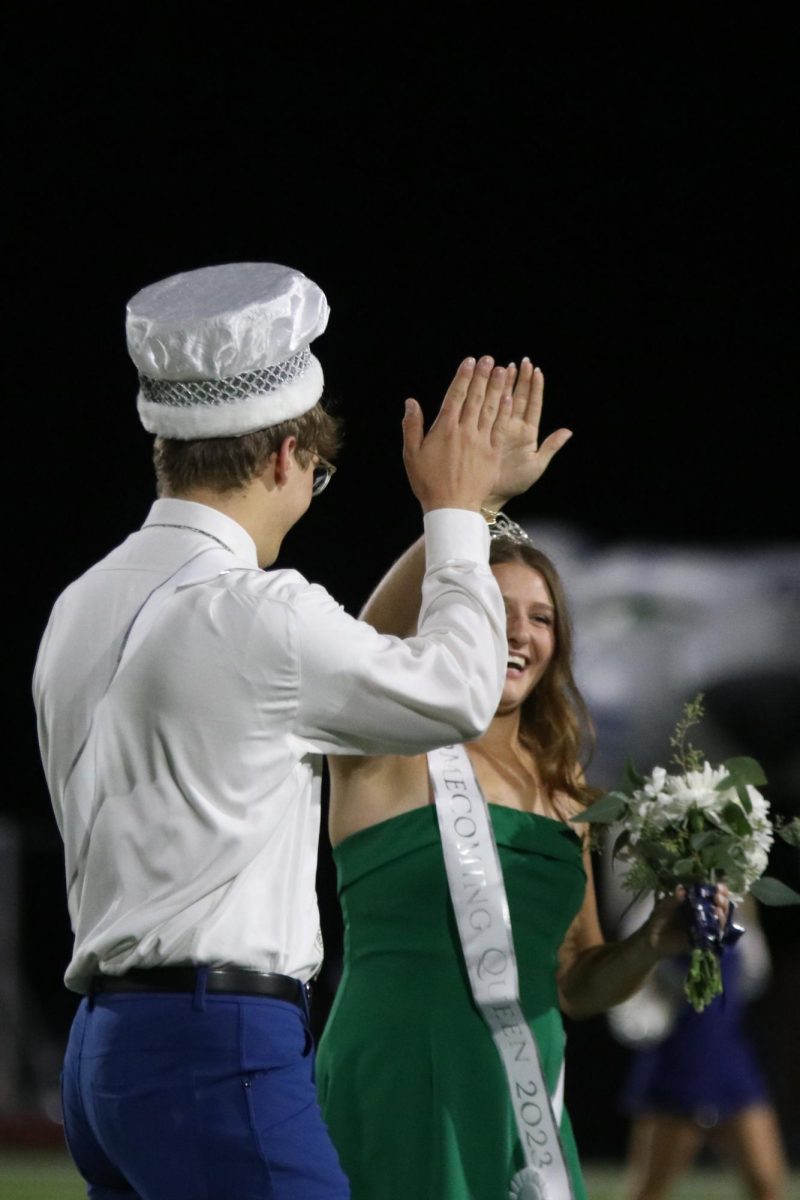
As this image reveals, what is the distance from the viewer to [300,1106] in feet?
6.33

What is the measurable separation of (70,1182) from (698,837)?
228 inches

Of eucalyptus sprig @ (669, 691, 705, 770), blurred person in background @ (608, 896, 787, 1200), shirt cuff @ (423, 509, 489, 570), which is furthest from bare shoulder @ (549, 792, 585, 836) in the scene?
blurred person in background @ (608, 896, 787, 1200)

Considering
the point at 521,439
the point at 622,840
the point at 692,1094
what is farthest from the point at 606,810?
the point at 692,1094

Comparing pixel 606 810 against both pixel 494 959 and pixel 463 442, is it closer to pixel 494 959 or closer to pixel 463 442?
pixel 494 959

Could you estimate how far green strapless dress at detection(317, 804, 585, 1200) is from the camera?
2844 millimetres

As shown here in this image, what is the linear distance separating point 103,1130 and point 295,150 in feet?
36.9

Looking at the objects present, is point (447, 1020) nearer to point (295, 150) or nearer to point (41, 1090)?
point (41, 1090)

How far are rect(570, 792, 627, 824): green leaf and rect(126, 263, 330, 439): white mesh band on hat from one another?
116 centimetres

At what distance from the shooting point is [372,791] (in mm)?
3074

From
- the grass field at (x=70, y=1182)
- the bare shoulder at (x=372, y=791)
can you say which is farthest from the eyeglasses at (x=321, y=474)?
the grass field at (x=70, y=1182)

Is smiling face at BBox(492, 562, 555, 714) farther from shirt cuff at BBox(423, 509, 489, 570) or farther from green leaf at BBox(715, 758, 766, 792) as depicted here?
shirt cuff at BBox(423, 509, 489, 570)

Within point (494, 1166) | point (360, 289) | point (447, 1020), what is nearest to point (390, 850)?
point (447, 1020)

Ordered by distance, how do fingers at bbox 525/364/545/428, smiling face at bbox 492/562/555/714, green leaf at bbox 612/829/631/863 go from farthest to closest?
smiling face at bbox 492/562/555/714 < green leaf at bbox 612/829/631/863 < fingers at bbox 525/364/545/428

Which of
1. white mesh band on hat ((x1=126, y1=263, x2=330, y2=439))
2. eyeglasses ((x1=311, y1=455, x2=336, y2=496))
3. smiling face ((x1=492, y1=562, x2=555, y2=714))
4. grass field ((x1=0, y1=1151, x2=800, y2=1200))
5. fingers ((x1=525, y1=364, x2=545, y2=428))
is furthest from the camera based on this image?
grass field ((x1=0, y1=1151, x2=800, y2=1200))
